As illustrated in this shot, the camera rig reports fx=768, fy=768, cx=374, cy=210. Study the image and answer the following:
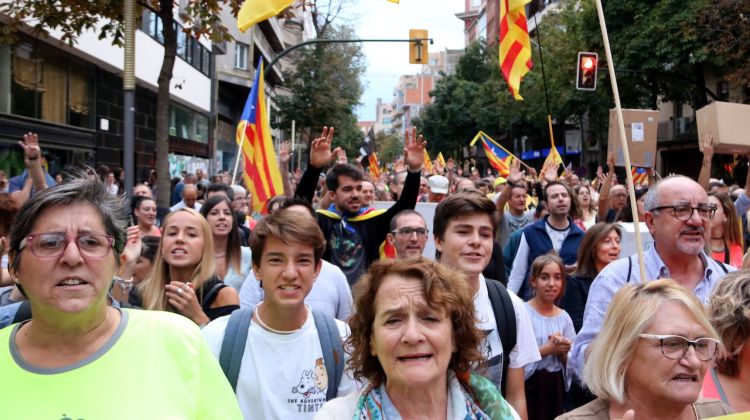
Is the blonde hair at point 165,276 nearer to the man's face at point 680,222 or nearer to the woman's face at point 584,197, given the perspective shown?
the man's face at point 680,222

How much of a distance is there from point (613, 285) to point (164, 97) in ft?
30.6

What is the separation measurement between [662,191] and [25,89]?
16.0 metres

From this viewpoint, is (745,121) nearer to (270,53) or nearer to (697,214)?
(697,214)

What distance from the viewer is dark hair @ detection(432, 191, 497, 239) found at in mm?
3662

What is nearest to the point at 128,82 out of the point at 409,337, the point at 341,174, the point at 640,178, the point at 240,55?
the point at 341,174

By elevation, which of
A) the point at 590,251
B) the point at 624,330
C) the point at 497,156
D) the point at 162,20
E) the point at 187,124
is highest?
the point at 187,124

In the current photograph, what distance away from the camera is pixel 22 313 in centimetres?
313

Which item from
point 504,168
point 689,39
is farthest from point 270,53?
point 504,168

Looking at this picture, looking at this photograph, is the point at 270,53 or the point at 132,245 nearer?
the point at 132,245

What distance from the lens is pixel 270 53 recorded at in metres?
57.6

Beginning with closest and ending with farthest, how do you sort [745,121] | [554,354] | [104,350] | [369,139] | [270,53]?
[104,350]
[554,354]
[745,121]
[369,139]
[270,53]

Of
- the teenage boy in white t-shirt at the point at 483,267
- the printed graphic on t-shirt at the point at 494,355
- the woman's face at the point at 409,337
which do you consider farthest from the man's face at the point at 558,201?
the woman's face at the point at 409,337

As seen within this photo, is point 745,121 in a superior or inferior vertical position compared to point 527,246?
superior

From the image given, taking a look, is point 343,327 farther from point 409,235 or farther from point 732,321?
point 409,235
